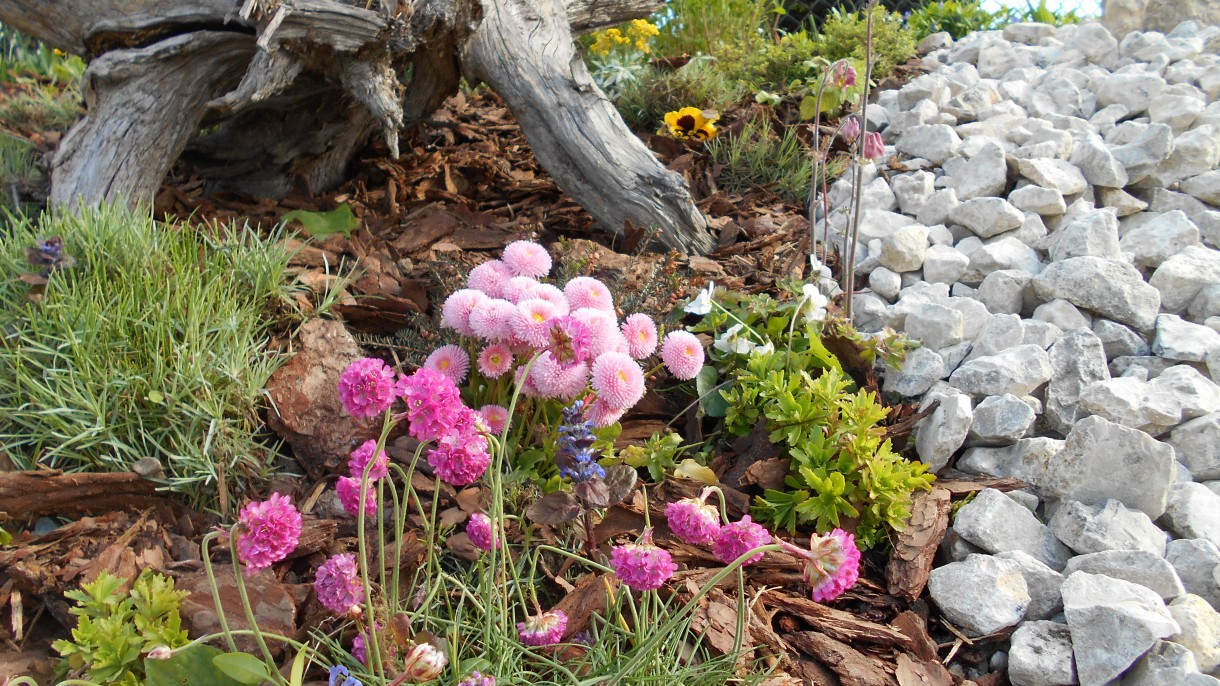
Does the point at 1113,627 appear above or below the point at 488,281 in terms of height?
below

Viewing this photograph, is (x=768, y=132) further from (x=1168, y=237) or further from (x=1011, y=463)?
(x=1011, y=463)

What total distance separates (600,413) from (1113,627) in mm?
1173

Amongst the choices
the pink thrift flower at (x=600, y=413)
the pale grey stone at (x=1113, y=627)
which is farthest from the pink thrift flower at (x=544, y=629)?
the pale grey stone at (x=1113, y=627)

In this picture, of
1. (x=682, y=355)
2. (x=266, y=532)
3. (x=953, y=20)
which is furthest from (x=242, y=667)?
(x=953, y=20)

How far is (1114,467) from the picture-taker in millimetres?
2145

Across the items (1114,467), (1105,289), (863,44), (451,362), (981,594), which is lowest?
(981,594)

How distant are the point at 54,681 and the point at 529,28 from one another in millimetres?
2679

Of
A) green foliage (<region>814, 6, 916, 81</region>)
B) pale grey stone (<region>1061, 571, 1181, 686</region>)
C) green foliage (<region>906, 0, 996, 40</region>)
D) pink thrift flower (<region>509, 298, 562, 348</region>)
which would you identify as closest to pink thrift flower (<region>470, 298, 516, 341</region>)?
pink thrift flower (<region>509, 298, 562, 348</region>)

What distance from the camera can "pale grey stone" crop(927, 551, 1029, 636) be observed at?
6.49 ft

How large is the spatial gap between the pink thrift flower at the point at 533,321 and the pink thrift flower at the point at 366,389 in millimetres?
591

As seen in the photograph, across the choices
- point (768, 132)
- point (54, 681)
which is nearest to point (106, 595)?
point (54, 681)

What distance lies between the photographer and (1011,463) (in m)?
2.35

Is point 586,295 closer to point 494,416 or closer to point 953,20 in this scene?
point 494,416

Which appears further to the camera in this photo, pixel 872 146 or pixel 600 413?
pixel 872 146
